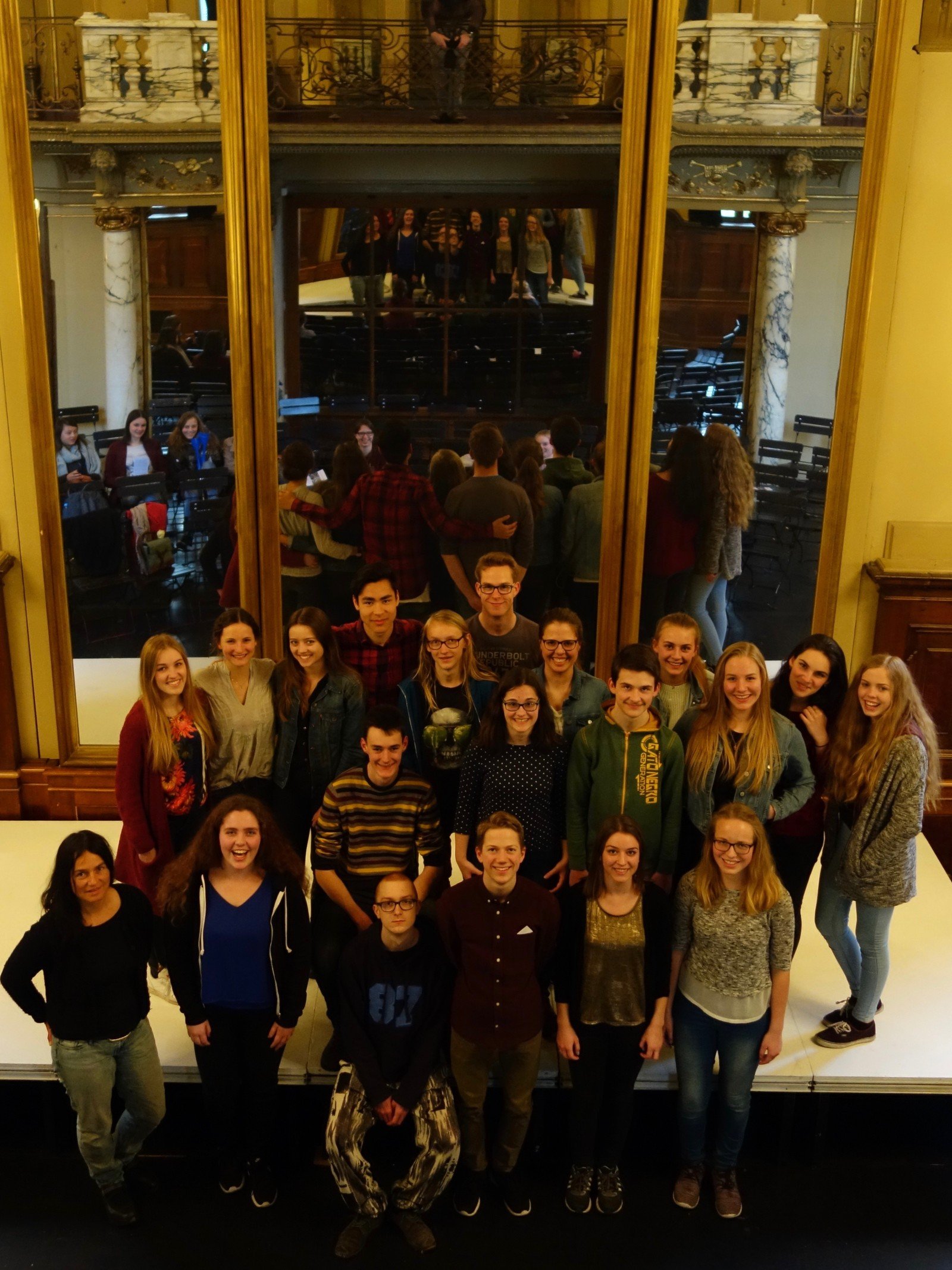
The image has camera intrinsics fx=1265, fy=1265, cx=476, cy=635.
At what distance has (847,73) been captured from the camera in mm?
4750

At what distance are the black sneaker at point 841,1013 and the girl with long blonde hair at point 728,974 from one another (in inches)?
21.9

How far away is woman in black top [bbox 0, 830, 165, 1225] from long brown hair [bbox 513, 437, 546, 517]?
2.38 meters

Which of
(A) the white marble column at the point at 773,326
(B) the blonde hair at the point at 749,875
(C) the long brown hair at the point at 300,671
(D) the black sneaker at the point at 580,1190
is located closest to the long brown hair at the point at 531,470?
(A) the white marble column at the point at 773,326

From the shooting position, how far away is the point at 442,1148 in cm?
348

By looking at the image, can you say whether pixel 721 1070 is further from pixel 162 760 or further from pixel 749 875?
pixel 162 760

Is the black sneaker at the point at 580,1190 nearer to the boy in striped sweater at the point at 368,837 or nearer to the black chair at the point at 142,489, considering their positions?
the boy in striped sweater at the point at 368,837

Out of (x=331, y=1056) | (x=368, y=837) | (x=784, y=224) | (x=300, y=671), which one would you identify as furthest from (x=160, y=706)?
(x=784, y=224)

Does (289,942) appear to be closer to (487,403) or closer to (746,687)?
(746,687)

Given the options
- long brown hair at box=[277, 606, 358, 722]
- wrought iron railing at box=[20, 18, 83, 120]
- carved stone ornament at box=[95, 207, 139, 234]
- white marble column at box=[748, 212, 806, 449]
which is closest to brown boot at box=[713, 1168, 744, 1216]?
long brown hair at box=[277, 606, 358, 722]

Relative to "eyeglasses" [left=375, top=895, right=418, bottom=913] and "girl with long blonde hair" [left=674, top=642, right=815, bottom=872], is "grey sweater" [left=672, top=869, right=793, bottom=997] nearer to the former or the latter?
"girl with long blonde hair" [left=674, top=642, right=815, bottom=872]

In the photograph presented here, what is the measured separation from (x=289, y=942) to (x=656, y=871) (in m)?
1.09

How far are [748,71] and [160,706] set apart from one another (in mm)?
3208

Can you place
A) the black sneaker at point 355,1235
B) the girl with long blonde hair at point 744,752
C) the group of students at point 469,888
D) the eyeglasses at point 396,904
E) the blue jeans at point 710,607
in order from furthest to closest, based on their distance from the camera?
the blue jeans at point 710,607
the girl with long blonde hair at point 744,752
the black sneaker at point 355,1235
the group of students at point 469,888
the eyeglasses at point 396,904

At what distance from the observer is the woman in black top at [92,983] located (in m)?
3.25
